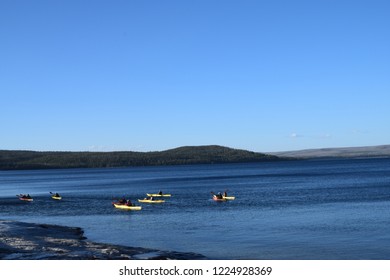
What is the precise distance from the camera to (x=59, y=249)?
94.4ft

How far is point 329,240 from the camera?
33.5 m

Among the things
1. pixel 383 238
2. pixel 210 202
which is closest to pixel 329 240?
pixel 383 238

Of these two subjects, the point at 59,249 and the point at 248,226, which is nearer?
the point at 59,249

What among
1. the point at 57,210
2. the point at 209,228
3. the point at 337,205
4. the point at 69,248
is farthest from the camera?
the point at 57,210

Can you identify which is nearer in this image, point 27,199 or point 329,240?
point 329,240

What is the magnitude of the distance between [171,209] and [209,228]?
61.5ft

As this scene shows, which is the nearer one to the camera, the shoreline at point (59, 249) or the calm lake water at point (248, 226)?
the shoreline at point (59, 249)

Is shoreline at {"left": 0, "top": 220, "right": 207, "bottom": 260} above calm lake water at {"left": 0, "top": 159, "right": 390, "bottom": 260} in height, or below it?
above

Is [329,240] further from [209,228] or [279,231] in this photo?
[209,228]

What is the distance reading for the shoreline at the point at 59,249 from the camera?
25469 millimetres

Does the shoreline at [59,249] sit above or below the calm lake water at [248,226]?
above

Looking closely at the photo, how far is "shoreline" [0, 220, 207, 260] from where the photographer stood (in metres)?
25.5

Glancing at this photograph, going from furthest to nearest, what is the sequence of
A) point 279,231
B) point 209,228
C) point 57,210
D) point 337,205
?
point 57,210 → point 337,205 → point 209,228 → point 279,231

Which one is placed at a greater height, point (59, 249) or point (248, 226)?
point (59, 249)
